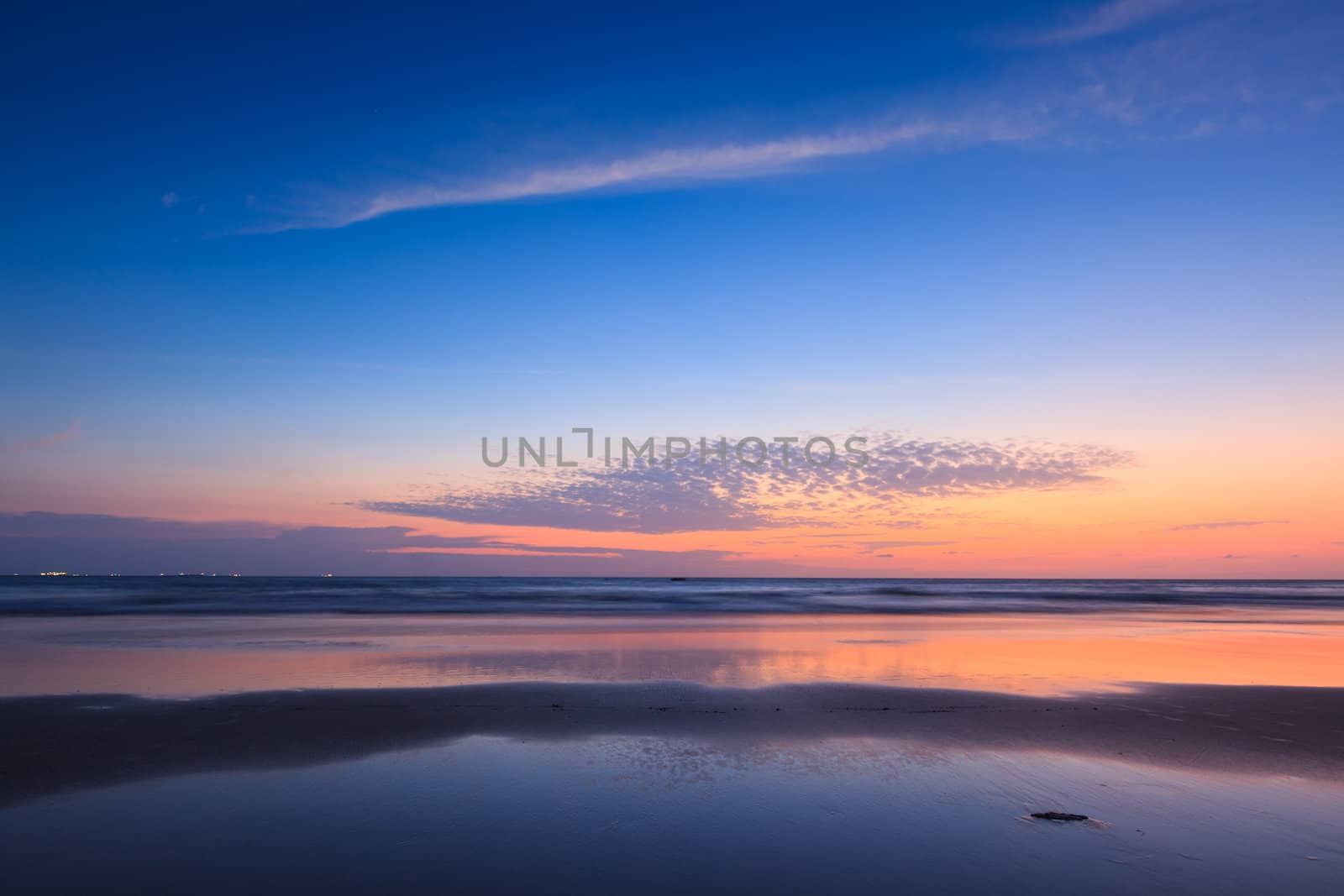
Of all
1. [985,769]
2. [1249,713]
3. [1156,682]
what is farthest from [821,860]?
[1156,682]

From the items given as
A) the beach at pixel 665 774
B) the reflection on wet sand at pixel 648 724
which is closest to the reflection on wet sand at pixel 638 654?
the beach at pixel 665 774

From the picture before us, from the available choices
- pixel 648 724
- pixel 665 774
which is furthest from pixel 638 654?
pixel 665 774

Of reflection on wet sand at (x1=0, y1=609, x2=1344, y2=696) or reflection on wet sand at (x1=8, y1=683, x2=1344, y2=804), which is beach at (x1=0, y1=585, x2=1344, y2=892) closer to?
reflection on wet sand at (x1=8, y1=683, x2=1344, y2=804)

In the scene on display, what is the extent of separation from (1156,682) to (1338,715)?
3.13 metres

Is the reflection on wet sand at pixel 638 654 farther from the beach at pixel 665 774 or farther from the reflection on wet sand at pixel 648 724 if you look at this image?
the reflection on wet sand at pixel 648 724

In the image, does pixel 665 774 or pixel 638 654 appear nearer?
pixel 665 774

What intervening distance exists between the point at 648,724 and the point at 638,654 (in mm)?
8334

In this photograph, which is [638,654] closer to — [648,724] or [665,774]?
[648,724]

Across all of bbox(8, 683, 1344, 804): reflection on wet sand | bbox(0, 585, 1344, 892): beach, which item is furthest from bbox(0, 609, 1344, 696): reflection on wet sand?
bbox(8, 683, 1344, 804): reflection on wet sand

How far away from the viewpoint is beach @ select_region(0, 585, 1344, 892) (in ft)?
19.4

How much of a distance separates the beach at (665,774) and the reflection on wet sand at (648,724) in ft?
0.21

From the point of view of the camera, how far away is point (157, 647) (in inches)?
789

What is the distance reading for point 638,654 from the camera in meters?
19.0

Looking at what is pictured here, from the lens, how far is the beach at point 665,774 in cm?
593
